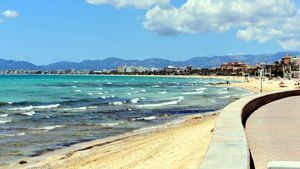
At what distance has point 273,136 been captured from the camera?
1113 cm

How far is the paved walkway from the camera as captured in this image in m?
8.51

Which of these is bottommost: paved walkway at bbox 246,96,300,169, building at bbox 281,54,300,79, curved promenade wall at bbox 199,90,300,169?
building at bbox 281,54,300,79

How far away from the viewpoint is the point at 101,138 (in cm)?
2073

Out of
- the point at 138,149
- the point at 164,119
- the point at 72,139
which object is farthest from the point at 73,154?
the point at 164,119

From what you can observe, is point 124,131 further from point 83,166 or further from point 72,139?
point 83,166

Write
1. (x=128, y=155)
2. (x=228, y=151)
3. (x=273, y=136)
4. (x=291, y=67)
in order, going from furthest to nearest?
1. (x=291, y=67)
2. (x=128, y=155)
3. (x=273, y=136)
4. (x=228, y=151)

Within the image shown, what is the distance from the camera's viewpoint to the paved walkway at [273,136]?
27.9ft

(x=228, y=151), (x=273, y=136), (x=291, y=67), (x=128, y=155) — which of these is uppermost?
(x=228, y=151)

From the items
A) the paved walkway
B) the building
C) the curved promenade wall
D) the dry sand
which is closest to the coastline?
the dry sand

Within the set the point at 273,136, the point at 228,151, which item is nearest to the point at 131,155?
the point at 273,136

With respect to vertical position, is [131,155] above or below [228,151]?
below

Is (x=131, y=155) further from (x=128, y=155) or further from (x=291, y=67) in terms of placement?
(x=291, y=67)

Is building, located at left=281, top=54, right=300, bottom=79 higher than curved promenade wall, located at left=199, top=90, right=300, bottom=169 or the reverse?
the reverse

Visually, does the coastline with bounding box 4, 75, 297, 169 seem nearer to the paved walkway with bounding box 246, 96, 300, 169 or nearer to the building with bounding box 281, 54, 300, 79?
the paved walkway with bounding box 246, 96, 300, 169
